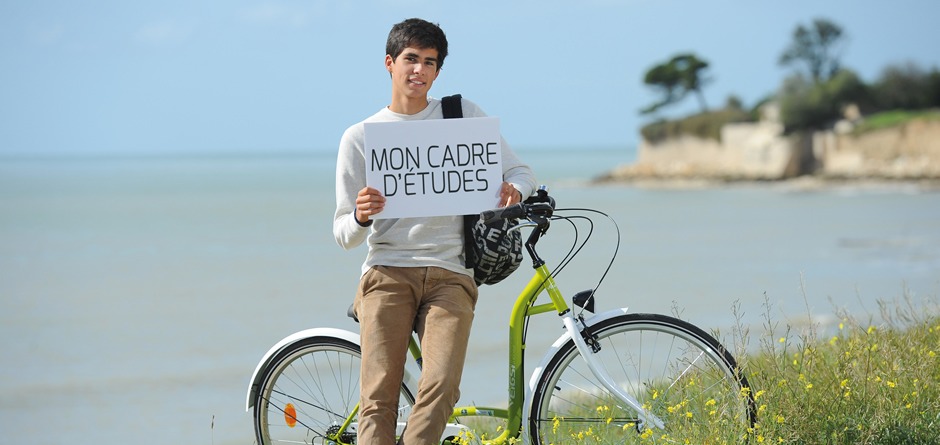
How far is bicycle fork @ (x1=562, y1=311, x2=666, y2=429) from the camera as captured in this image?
336cm

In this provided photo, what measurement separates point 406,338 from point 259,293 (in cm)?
1351

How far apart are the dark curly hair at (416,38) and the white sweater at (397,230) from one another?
0.22m

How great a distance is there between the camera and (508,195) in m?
3.46

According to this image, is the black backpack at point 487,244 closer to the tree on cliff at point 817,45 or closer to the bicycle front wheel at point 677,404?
the bicycle front wheel at point 677,404

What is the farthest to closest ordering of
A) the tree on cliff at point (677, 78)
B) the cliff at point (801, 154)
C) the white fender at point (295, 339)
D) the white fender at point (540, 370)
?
the tree on cliff at point (677, 78)
the cliff at point (801, 154)
the white fender at point (295, 339)
the white fender at point (540, 370)

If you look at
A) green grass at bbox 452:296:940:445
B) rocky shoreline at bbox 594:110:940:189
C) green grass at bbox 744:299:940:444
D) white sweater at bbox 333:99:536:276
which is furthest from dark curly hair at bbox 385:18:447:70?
rocky shoreline at bbox 594:110:940:189

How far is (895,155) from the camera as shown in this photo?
187ft

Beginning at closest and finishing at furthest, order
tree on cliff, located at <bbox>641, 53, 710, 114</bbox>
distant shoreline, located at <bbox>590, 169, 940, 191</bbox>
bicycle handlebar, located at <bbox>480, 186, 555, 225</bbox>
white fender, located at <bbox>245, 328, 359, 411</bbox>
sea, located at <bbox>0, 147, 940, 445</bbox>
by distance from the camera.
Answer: bicycle handlebar, located at <bbox>480, 186, 555, 225</bbox> → white fender, located at <bbox>245, 328, 359, 411</bbox> → sea, located at <bbox>0, 147, 940, 445</bbox> → distant shoreline, located at <bbox>590, 169, 940, 191</bbox> → tree on cliff, located at <bbox>641, 53, 710, 114</bbox>

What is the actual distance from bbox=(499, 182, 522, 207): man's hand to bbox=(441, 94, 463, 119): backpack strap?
0.93ft

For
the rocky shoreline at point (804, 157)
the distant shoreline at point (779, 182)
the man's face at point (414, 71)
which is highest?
the man's face at point (414, 71)

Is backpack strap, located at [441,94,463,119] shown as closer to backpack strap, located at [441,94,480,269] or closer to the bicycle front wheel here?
backpack strap, located at [441,94,480,269]

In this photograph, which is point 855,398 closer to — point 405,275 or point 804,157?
point 405,275

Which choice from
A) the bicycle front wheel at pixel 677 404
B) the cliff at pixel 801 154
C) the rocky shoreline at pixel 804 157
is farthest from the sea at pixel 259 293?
the cliff at pixel 801 154

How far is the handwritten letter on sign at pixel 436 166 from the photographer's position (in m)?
3.44
